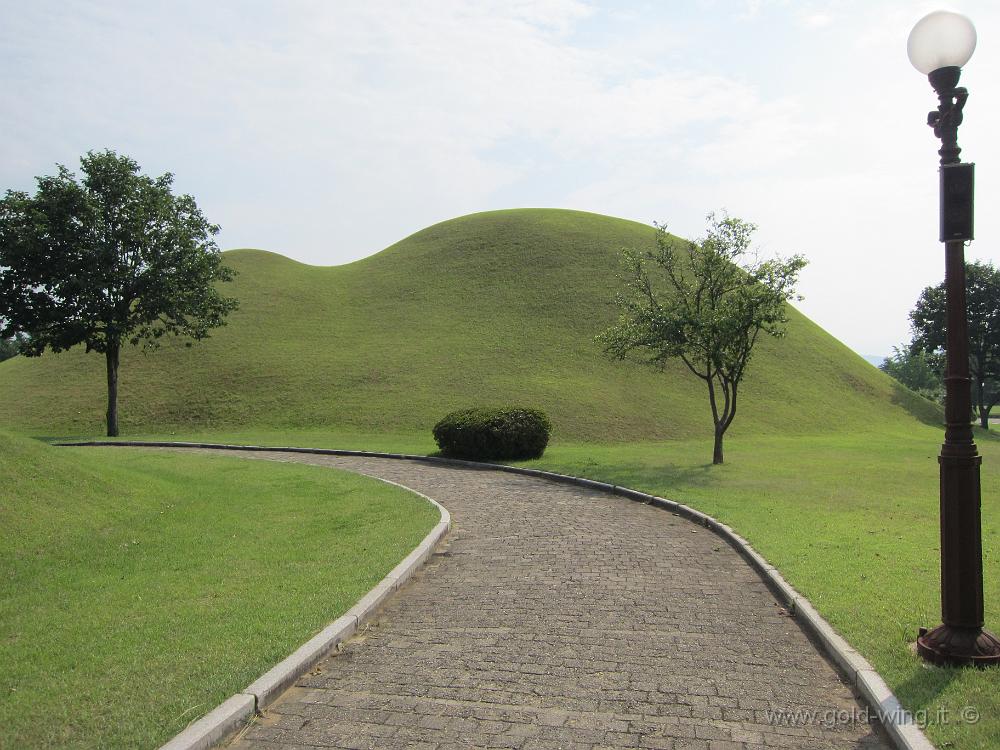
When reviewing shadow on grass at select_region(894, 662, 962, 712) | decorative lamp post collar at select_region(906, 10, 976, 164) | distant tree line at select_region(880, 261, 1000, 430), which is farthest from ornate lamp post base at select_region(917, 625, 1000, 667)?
distant tree line at select_region(880, 261, 1000, 430)

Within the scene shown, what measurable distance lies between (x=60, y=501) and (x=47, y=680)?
7445mm

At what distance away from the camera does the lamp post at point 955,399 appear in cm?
583

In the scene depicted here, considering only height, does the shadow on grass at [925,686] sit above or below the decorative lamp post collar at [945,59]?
below

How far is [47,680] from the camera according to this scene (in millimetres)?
5387

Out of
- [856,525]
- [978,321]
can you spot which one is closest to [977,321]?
[978,321]

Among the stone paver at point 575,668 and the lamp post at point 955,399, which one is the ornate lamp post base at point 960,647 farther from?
the stone paver at point 575,668

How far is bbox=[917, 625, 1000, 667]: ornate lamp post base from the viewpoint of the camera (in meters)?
5.66

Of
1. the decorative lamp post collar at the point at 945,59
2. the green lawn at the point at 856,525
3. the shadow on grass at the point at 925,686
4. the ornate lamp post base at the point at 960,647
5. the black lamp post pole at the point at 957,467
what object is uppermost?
the decorative lamp post collar at the point at 945,59

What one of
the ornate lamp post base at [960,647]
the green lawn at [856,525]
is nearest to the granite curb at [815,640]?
the green lawn at [856,525]

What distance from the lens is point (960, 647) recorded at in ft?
18.8

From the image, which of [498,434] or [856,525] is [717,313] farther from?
[856,525]

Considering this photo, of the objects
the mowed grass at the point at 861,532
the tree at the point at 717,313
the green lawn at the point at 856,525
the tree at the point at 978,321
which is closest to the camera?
the mowed grass at the point at 861,532

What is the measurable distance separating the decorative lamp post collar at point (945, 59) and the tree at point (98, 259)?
3954cm

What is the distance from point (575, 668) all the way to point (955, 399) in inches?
153
